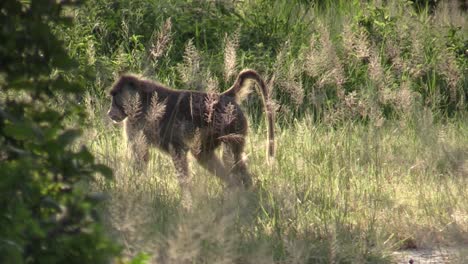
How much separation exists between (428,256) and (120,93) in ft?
8.72

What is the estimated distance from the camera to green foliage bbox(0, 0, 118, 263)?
2268 mm

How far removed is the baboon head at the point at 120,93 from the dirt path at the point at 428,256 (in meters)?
2.43

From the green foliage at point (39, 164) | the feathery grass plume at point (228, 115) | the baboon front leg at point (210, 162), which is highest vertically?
the green foliage at point (39, 164)

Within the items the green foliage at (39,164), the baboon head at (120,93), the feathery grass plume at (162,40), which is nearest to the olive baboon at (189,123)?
the baboon head at (120,93)

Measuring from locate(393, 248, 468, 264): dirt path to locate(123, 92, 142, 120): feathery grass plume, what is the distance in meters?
1.80

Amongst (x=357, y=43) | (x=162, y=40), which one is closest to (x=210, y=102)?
(x=162, y=40)

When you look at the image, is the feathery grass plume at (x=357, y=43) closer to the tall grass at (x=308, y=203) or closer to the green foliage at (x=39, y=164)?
the tall grass at (x=308, y=203)

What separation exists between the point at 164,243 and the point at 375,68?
2.77 metres

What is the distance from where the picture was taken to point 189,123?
6.52 m

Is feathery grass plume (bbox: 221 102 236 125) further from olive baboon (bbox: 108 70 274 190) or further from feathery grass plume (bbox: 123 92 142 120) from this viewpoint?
feathery grass plume (bbox: 123 92 142 120)

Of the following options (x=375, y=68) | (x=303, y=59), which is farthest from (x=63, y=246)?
(x=303, y=59)

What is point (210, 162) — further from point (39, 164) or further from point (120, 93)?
point (39, 164)

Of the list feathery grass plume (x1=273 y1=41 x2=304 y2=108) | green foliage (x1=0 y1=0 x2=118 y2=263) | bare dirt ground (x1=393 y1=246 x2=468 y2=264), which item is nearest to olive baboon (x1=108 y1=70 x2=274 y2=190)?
feathery grass plume (x1=273 y1=41 x2=304 y2=108)

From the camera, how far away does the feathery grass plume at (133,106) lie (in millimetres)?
5840
